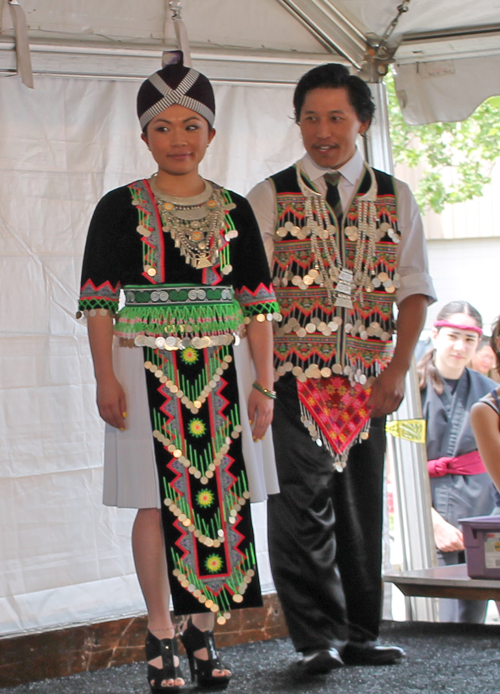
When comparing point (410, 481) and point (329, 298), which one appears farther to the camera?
point (410, 481)

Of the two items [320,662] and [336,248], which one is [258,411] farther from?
[320,662]

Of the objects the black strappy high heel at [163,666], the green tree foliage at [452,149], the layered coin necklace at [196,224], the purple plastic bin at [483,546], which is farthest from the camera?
the green tree foliage at [452,149]

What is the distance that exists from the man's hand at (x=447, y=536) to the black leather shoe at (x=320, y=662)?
1446mm

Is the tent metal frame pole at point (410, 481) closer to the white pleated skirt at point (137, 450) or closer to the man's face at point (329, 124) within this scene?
the man's face at point (329, 124)

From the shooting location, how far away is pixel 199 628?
2.15m

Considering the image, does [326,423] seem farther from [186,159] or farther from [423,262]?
[186,159]

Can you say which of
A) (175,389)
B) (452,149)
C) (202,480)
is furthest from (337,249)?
(452,149)

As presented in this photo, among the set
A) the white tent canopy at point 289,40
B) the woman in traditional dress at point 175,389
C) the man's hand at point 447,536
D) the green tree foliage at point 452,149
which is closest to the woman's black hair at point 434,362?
the man's hand at point 447,536

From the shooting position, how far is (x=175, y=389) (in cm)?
211

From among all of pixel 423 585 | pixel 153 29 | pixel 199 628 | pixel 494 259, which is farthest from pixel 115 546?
pixel 494 259

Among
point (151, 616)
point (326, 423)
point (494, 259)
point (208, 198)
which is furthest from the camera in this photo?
point (494, 259)

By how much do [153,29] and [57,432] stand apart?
Answer: 128 centimetres

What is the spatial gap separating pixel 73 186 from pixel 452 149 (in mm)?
7479

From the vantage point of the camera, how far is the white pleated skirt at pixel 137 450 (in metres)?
2.07
